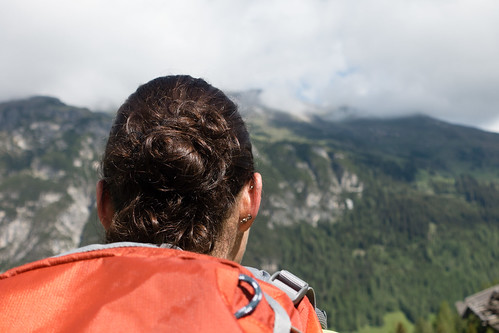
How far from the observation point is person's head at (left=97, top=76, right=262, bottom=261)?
2.19m

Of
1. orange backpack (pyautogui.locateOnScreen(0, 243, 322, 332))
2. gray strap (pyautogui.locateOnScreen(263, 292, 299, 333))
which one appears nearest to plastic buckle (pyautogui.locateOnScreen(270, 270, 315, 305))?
orange backpack (pyautogui.locateOnScreen(0, 243, 322, 332))

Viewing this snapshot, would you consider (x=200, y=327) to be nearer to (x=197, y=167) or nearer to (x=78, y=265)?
(x=78, y=265)

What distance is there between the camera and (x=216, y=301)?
4.85 ft

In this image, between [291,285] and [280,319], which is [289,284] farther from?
[280,319]

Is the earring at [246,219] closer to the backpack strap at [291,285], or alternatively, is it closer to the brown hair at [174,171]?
the brown hair at [174,171]

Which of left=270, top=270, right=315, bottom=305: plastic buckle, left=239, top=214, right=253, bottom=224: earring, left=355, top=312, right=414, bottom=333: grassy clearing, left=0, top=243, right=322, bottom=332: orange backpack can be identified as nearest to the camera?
left=0, top=243, right=322, bottom=332: orange backpack

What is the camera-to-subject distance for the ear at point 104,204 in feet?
8.17

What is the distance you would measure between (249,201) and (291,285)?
671 mm

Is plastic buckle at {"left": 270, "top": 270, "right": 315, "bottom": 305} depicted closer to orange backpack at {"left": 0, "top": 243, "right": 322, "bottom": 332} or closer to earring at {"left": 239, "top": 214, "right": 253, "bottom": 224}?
orange backpack at {"left": 0, "top": 243, "right": 322, "bottom": 332}

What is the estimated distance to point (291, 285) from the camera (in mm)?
1958

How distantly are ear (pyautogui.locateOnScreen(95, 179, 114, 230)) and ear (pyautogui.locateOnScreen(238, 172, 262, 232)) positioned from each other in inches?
31.1

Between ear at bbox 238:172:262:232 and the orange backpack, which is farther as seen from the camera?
ear at bbox 238:172:262:232

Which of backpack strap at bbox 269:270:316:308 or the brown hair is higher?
the brown hair

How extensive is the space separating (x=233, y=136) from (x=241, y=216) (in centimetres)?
48
